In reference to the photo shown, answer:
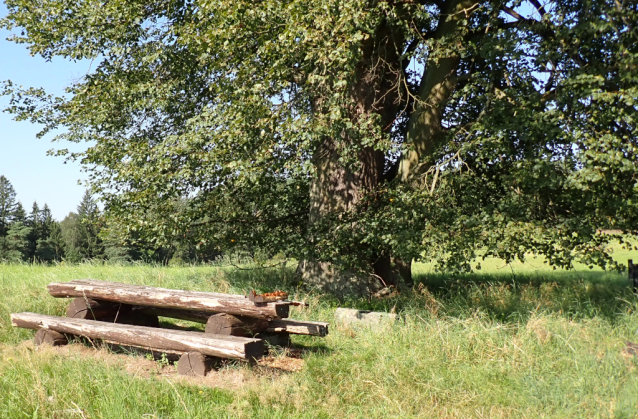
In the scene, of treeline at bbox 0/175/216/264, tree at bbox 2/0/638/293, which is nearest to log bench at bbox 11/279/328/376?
tree at bbox 2/0/638/293

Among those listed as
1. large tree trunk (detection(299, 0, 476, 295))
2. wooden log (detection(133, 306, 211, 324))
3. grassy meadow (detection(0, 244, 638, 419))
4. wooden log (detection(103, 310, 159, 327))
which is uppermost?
large tree trunk (detection(299, 0, 476, 295))

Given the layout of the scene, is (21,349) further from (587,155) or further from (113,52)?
(587,155)

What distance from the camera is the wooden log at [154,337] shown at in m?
5.90

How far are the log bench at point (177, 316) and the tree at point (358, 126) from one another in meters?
2.28

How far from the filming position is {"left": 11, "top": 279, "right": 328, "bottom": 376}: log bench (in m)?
6.18

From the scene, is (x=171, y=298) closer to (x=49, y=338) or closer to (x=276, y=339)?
(x=276, y=339)

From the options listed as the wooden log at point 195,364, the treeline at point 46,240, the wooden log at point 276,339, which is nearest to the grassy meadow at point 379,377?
the wooden log at point 195,364

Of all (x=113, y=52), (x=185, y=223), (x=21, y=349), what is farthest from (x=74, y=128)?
(x=21, y=349)

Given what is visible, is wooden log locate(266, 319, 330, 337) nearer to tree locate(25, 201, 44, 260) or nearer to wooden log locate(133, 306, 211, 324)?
wooden log locate(133, 306, 211, 324)

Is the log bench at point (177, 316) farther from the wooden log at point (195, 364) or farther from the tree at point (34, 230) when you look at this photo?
the tree at point (34, 230)

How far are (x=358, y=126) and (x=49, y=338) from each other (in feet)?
18.3

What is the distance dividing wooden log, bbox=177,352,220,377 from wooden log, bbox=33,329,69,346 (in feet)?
7.41

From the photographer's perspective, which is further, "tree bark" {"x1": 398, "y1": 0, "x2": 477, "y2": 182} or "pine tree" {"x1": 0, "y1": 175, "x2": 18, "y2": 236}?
"pine tree" {"x1": 0, "y1": 175, "x2": 18, "y2": 236}

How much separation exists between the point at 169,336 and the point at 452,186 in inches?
204
